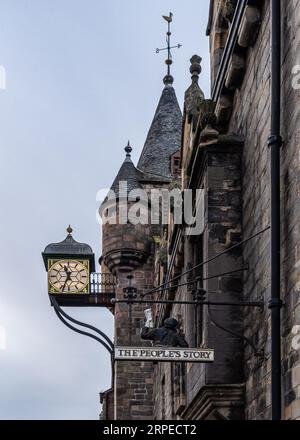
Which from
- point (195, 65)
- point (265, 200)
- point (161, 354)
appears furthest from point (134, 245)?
point (265, 200)

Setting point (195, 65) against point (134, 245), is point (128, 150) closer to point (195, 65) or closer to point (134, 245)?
point (134, 245)

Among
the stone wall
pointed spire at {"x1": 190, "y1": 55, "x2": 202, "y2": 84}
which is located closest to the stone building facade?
the stone wall

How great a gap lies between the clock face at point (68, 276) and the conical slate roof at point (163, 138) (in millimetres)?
13067

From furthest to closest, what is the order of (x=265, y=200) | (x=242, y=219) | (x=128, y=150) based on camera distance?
(x=128, y=150) < (x=242, y=219) < (x=265, y=200)

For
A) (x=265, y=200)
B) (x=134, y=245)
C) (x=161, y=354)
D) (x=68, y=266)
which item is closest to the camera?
(x=265, y=200)

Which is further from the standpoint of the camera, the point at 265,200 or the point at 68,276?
the point at 68,276

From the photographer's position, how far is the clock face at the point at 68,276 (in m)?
21.9

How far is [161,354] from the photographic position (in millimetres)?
10891

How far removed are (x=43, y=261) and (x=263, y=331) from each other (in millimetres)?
12765

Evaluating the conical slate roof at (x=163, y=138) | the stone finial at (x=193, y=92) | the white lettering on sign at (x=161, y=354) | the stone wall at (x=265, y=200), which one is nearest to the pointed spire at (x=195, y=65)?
the stone finial at (x=193, y=92)

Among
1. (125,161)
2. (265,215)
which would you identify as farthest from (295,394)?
(125,161)

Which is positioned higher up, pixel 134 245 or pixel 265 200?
pixel 134 245

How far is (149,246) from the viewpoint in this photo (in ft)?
113

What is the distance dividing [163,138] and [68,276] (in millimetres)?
15881
